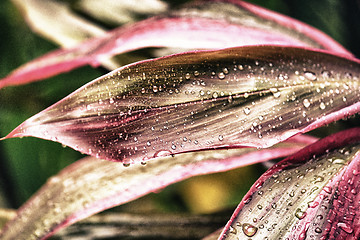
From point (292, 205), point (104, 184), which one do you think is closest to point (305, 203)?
point (292, 205)

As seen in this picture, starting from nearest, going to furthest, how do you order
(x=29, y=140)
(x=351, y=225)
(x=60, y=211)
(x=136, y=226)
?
1. (x=351, y=225)
2. (x=60, y=211)
3. (x=136, y=226)
4. (x=29, y=140)

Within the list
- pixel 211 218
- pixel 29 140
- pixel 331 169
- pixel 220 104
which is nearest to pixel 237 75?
pixel 220 104

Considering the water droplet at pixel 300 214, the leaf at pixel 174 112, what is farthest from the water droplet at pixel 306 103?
the water droplet at pixel 300 214

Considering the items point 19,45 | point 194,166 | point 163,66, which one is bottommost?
point 194,166

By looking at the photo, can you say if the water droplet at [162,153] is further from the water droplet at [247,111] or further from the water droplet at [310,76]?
the water droplet at [310,76]

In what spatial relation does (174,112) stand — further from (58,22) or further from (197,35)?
(58,22)

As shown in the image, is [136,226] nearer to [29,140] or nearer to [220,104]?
[220,104]
